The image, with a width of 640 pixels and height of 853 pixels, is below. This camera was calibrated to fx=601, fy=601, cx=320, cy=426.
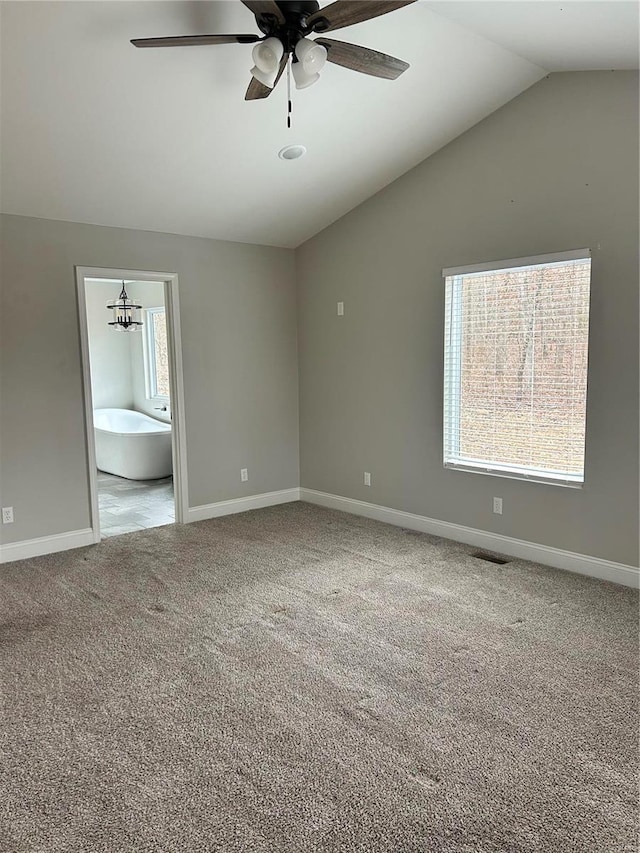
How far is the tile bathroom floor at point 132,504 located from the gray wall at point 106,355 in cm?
135

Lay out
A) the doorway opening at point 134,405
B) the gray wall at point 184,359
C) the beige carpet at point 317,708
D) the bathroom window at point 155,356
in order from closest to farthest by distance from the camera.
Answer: the beige carpet at point 317,708, the gray wall at point 184,359, the doorway opening at point 134,405, the bathroom window at point 155,356

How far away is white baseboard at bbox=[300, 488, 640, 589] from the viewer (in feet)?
12.4

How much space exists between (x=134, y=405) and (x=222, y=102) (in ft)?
19.1

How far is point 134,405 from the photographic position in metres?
8.62

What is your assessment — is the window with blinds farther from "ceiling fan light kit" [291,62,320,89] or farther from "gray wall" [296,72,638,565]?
"ceiling fan light kit" [291,62,320,89]

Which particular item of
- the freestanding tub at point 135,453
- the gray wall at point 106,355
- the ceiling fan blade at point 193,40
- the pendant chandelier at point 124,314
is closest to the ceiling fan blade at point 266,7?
the ceiling fan blade at point 193,40

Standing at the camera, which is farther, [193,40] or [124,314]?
[124,314]

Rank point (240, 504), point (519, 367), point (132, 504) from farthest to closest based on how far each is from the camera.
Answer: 1. point (132, 504)
2. point (240, 504)
3. point (519, 367)

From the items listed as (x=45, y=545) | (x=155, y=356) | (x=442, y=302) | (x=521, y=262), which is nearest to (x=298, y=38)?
(x=521, y=262)

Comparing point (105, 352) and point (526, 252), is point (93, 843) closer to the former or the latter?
point (526, 252)

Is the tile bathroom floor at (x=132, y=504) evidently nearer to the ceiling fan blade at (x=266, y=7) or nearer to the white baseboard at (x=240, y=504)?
the white baseboard at (x=240, y=504)

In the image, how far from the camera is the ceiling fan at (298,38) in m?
2.24

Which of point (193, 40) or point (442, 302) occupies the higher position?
point (193, 40)

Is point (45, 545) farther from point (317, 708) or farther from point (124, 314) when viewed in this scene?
point (124, 314)
